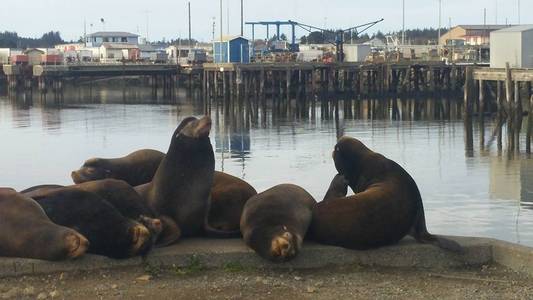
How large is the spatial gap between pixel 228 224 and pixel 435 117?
3633 centimetres

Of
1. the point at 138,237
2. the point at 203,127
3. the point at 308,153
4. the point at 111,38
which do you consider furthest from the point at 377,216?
the point at 111,38

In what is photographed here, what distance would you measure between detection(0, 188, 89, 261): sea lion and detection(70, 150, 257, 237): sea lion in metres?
1.05

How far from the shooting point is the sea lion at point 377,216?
7.64m

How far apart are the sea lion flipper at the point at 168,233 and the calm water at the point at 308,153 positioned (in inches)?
240

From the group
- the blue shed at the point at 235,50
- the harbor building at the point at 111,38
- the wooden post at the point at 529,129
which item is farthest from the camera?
the harbor building at the point at 111,38

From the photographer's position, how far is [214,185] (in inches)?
343

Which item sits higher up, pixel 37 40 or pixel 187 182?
pixel 37 40

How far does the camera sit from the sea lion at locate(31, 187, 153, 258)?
7320 mm

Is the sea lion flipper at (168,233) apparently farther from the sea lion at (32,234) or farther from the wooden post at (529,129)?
the wooden post at (529,129)

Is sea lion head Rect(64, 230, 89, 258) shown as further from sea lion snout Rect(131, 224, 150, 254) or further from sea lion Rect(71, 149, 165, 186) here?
sea lion Rect(71, 149, 165, 186)

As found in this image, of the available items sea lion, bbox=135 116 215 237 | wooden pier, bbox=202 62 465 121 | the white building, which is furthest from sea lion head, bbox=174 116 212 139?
the white building

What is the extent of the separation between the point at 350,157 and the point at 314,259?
1371 millimetres

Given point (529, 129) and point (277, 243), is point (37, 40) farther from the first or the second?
point (277, 243)

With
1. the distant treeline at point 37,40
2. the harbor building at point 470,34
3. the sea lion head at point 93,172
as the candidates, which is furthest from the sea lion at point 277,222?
the distant treeline at point 37,40
